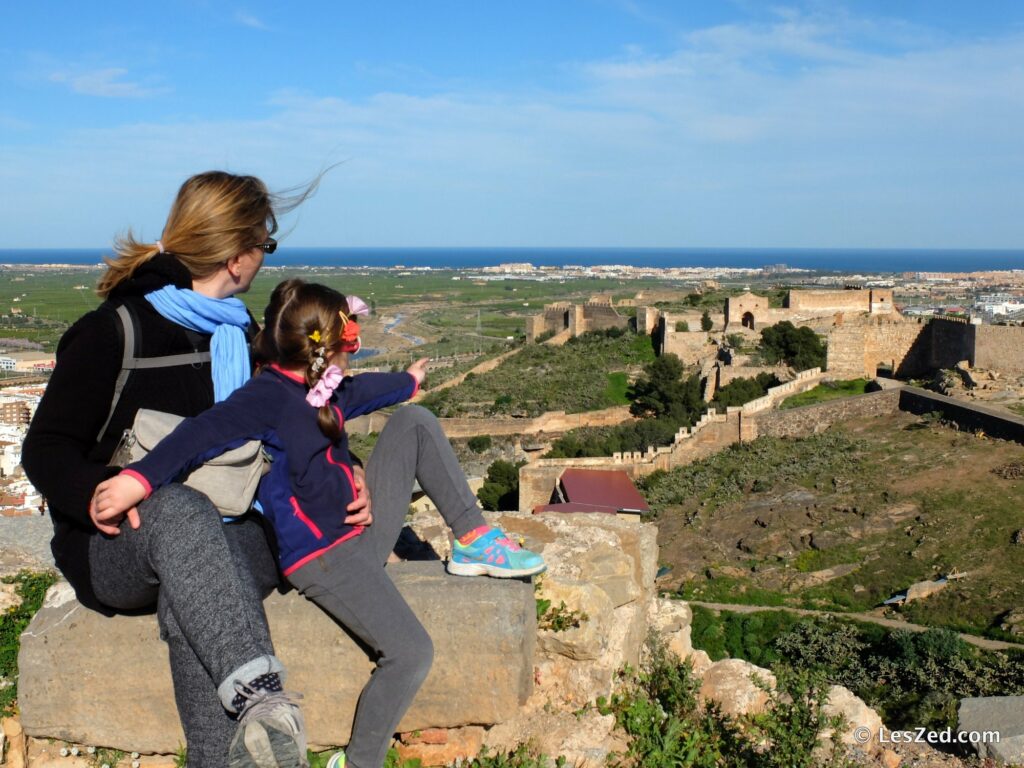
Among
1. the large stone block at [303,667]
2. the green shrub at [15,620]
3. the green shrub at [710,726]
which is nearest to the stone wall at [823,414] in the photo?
the green shrub at [710,726]

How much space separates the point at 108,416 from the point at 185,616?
73 centimetres

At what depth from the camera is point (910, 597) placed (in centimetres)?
1252

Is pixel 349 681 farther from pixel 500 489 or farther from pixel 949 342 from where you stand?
pixel 949 342

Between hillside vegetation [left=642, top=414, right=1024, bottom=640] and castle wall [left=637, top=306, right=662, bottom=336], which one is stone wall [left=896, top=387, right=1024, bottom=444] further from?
castle wall [left=637, top=306, right=662, bottom=336]

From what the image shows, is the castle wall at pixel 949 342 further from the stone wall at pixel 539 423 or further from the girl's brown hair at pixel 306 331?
the girl's brown hair at pixel 306 331

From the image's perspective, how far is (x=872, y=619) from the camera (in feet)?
40.3

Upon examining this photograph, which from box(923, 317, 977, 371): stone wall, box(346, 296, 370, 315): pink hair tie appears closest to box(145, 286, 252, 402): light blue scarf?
box(346, 296, 370, 315): pink hair tie

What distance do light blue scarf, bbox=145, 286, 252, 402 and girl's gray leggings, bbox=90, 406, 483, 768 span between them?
49 centimetres

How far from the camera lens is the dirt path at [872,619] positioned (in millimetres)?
10705

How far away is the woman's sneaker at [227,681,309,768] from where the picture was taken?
Result: 88.7 inches

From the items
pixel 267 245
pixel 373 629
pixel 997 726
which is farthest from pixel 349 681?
pixel 997 726

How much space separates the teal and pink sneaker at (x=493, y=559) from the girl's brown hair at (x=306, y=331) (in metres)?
0.73

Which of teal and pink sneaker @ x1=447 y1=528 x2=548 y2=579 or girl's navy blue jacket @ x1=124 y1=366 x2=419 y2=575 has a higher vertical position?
girl's navy blue jacket @ x1=124 y1=366 x2=419 y2=575

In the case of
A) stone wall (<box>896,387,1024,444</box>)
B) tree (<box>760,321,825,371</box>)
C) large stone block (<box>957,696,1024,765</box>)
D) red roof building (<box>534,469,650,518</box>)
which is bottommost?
red roof building (<box>534,469,650,518</box>)
